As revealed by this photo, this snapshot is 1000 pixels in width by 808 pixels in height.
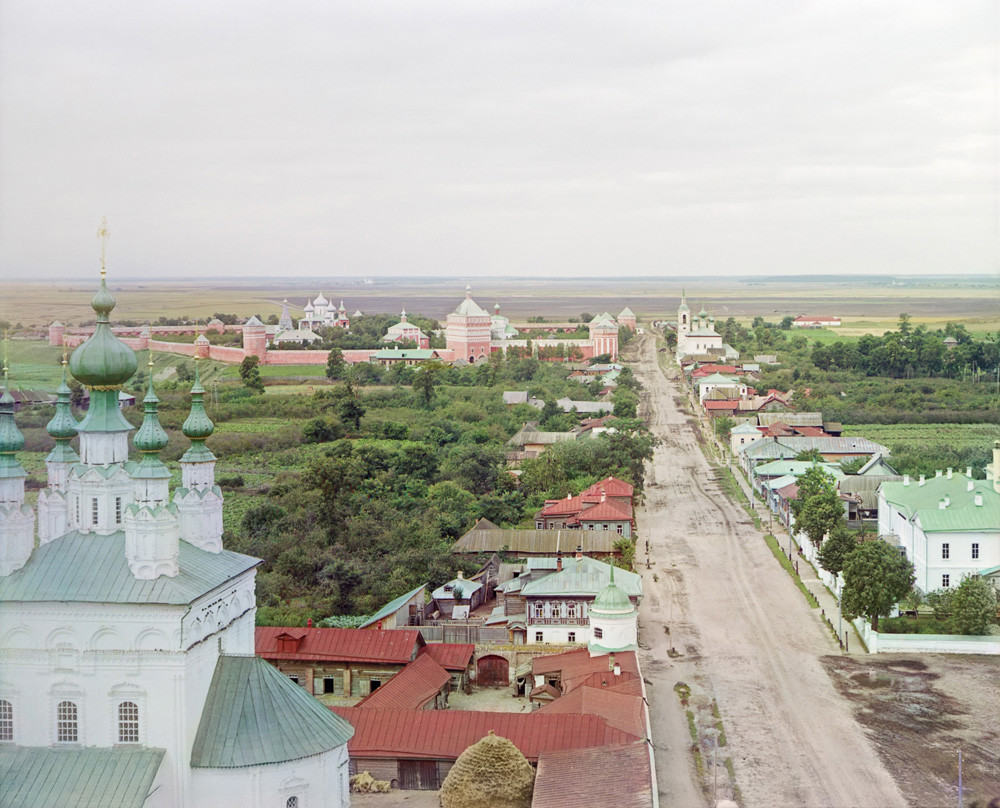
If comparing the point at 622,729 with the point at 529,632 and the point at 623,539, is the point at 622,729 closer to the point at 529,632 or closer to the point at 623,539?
the point at 529,632

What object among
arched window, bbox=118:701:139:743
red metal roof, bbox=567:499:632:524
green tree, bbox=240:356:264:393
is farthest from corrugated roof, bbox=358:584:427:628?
green tree, bbox=240:356:264:393

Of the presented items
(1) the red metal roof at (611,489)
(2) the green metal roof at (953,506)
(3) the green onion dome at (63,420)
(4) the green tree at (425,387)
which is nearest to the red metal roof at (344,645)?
(3) the green onion dome at (63,420)

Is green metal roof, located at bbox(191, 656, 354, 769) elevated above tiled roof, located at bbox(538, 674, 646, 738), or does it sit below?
above

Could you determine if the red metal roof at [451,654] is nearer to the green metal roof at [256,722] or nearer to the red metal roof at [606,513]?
the green metal roof at [256,722]

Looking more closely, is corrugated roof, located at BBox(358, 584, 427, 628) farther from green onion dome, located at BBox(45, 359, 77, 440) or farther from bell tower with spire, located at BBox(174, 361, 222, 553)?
green onion dome, located at BBox(45, 359, 77, 440)

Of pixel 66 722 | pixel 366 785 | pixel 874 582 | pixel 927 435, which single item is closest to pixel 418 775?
pixel 366 785

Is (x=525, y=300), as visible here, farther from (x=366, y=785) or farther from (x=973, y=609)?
(x=366, y=785)

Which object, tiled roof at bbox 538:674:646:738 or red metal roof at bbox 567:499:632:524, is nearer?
tiled roof at bbox 538:674:646:738

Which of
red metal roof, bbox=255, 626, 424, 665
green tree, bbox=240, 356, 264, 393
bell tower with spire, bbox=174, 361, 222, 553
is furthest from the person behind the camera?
green tree, bbox=240, 356, 264, 393
